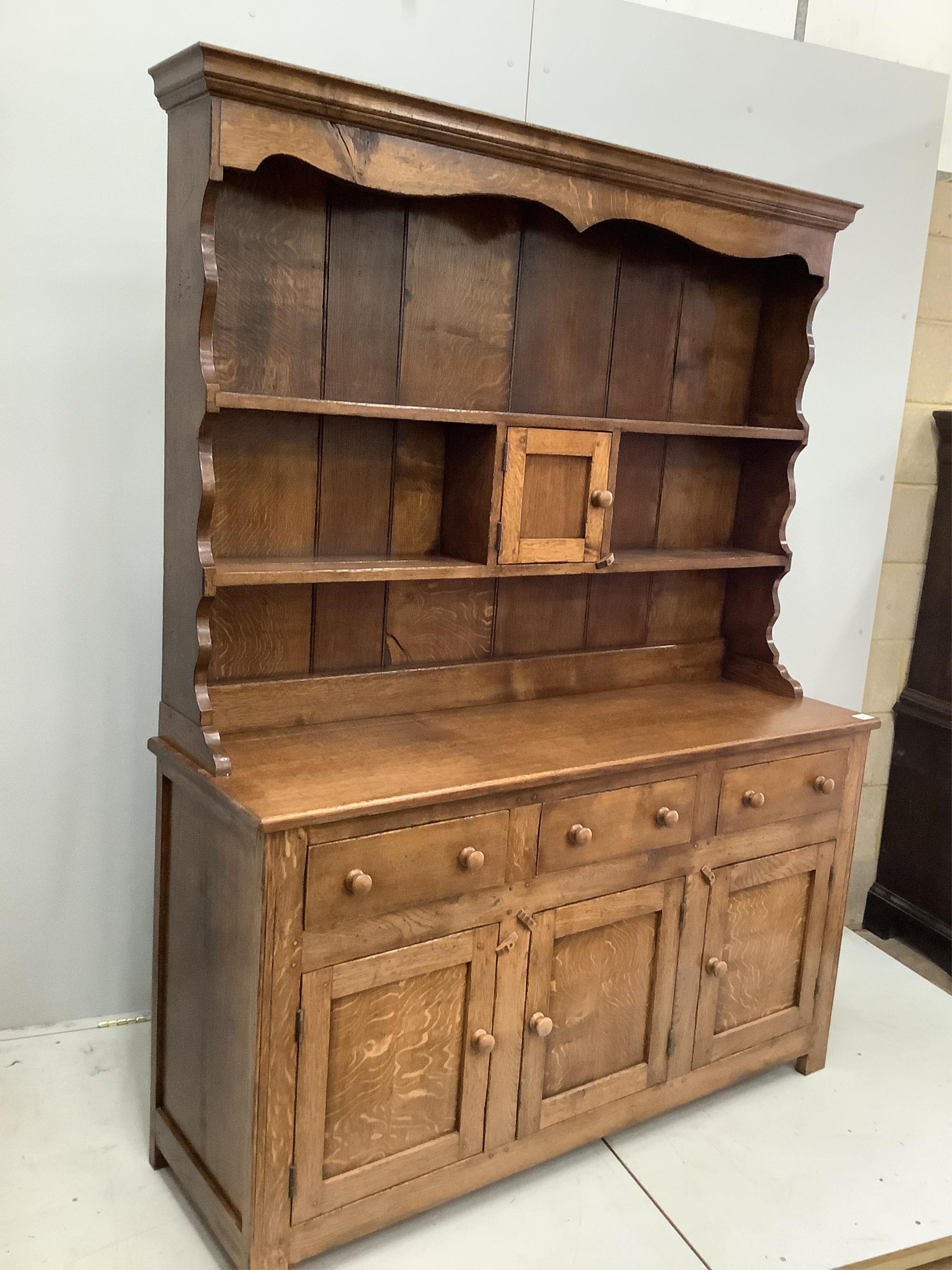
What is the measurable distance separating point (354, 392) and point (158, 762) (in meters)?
0.82

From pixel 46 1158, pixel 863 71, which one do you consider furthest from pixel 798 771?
pixel 863 71

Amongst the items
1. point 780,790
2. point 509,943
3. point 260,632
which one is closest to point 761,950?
point 780,790

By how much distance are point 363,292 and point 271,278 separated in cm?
20

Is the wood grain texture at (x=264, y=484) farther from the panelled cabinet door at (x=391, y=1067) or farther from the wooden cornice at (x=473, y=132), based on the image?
the panelled cabinet door at (x=391, y=1067)

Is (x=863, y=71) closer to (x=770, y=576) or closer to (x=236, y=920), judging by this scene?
(x=770, y=576)

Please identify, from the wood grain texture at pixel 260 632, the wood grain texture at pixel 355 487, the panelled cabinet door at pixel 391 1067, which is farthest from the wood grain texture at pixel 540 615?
the panelled cabinet door at pixel 391 1067

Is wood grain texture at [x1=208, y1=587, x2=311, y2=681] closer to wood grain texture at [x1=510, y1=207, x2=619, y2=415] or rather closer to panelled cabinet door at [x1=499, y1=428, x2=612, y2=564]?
panelled cabinet door at [x1=499, y1=428, x2=612, y2=564]

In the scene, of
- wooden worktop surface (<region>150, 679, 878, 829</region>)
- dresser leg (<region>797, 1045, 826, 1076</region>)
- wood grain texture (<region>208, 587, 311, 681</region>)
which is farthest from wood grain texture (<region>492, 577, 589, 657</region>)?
dresser leg (<region>797, 1045, 826, 1076</region>)

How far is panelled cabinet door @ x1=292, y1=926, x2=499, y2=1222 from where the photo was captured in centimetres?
184

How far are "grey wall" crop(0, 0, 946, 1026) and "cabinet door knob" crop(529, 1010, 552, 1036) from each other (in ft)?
3.31

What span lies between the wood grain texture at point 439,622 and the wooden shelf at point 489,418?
1.21 ft

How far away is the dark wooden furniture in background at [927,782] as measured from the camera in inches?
131

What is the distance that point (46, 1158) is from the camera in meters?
2.16

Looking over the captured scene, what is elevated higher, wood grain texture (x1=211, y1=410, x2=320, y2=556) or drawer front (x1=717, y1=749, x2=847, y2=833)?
wood grain texture (x1=211, y1=410, x2=320, y2=556)
